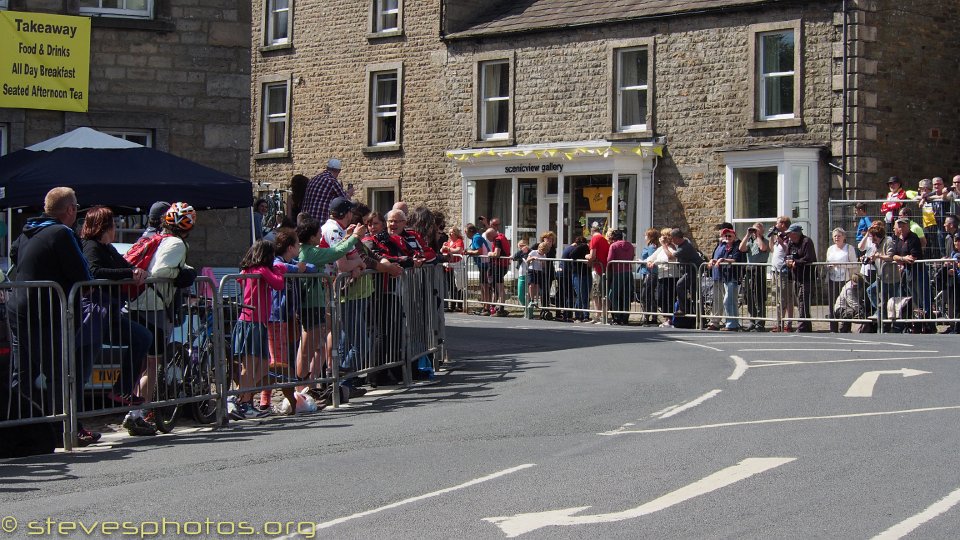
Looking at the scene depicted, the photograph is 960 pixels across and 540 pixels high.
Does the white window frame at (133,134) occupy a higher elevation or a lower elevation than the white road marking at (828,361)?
higher

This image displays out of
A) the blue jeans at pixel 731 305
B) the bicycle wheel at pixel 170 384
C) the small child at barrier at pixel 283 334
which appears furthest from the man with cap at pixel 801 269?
the bicycle wheel at pixel 170 384

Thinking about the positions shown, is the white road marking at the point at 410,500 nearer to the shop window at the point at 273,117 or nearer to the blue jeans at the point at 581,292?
the blue jeans at the point at 581,292

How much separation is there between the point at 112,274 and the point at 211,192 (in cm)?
511

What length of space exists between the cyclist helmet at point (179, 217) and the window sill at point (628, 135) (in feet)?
73.8

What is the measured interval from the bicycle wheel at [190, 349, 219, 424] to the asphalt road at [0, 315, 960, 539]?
0.24 metres

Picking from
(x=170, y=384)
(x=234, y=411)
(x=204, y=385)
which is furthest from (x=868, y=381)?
(x=170, y=384)

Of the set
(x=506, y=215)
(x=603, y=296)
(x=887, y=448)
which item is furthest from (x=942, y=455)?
(x=506, y=215)

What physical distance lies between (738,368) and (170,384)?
7.14m

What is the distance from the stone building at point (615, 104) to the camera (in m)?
30.1

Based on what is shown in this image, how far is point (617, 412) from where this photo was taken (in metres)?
12.1

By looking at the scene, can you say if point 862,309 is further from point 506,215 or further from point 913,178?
point 506,215

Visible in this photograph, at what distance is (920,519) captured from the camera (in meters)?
7.38

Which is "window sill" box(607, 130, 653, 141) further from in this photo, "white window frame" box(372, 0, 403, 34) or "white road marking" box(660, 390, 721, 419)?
"white road marking" box(660, 390, 721, 419)

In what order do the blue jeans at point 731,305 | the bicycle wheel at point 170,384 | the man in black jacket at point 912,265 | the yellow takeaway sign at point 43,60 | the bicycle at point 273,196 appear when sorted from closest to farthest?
the bicycle wheel at point 170,384, the yellow takeaway sign at point 43,60, the man in black jacket at point 912,265, the blue jeans at point 731,305, the bicycle at point 273,196
